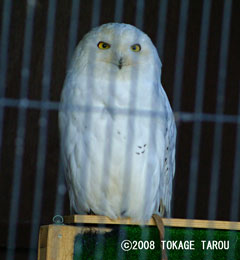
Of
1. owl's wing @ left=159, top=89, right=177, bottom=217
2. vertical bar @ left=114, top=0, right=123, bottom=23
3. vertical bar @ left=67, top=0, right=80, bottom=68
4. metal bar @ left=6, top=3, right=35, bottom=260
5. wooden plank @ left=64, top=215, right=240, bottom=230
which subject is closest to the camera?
wooden plank @ left=64, top=215, right=240, bottom=230

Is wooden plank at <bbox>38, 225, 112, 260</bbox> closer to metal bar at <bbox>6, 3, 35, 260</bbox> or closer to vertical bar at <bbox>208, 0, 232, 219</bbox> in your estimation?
metal bar at <bbox>6, 3, 35, 260</bbox>

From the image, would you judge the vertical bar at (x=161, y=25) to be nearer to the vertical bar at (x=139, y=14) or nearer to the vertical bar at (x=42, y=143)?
the vertical bar at (x=139, y=14)

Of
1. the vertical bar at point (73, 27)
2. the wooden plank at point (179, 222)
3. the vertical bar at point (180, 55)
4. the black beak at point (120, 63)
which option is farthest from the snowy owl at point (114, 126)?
the vertical bar at point (180, 55)

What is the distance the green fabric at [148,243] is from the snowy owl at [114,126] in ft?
0.99

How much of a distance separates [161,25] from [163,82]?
0.29 meters

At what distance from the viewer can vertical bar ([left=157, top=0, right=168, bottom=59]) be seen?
12.4 ft

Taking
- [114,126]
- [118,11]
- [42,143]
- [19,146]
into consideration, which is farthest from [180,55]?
[114,126]

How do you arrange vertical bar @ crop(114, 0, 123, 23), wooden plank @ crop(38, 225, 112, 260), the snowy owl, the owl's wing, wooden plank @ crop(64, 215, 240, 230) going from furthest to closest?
vertical bar @ crop(114, 0, 123, 23) < the owl's wing < the snowy owl < wooden plank @ crop(64, 215, 240, 230) < wooden plank @ crop(38, 225, 112, 260)

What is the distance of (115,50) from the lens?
2.54m

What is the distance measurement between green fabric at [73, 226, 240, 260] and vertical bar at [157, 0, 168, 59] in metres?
1.76

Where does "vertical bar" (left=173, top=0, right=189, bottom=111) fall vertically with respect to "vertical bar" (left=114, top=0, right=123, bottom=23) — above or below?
below

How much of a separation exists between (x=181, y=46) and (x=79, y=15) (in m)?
0.54

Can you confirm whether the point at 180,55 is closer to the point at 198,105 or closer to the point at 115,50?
the point at 198,105

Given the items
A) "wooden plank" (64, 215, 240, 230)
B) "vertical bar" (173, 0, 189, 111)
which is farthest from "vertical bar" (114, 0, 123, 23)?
"wooden plank" (64, 215, 240, 230)
